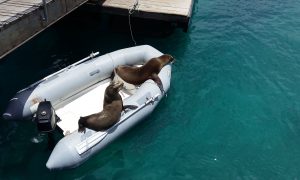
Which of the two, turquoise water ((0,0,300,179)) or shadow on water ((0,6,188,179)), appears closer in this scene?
shadow on water ((0,6,188,179))

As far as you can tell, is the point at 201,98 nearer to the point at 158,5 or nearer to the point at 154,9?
the point at 154,9

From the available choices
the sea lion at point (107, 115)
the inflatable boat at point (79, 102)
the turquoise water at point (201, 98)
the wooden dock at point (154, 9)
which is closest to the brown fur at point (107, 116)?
the sea lion at point (107, 115)

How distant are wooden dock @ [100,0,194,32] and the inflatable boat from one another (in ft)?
7.24

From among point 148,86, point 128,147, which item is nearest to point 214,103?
point 148,86

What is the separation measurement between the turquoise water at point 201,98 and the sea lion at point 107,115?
0.95 metres

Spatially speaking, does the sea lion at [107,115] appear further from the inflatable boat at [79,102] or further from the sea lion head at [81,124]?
the inflatable boat at [79,102]

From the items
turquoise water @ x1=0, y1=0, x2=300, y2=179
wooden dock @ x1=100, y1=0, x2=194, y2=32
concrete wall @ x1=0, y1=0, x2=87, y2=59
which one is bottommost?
turquoise water @ x1=0, y1=0, x2=300, y2=179

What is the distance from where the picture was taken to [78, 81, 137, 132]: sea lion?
A: 30.4 feet

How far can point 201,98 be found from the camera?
12258 millimetres

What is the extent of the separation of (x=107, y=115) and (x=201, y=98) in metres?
4.12

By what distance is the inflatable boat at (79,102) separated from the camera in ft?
29.2

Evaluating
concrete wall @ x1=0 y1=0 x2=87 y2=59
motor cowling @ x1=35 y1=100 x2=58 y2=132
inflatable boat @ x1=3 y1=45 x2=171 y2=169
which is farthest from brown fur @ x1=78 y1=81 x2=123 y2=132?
concrete wall @ x1=0 y1=0 x2=87 y2=59

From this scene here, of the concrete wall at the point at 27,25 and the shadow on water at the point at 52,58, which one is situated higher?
the concrete wall at the point at 27,25

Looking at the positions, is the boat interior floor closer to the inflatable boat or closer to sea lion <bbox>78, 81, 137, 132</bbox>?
the inflatable boat
